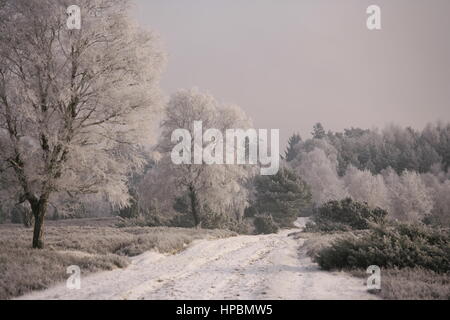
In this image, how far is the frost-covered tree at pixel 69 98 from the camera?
12227 millimetres

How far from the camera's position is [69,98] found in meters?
12.1

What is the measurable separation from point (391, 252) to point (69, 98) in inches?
465

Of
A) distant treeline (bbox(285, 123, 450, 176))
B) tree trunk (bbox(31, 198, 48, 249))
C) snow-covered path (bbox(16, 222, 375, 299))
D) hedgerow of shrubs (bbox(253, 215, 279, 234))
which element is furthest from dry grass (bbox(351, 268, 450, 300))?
distant treeline (bbox(285, 123, 450, 176))

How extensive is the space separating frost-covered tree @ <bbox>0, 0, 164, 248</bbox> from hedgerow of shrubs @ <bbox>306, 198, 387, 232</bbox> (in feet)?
59.5

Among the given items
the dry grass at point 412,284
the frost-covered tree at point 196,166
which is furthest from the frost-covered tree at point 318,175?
the dry grass at point 412,284

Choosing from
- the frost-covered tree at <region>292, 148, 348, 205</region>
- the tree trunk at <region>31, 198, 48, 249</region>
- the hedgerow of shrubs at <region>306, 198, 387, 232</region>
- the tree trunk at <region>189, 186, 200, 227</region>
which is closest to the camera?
the tree trunk at <region>31, 198, 48, 249</region>

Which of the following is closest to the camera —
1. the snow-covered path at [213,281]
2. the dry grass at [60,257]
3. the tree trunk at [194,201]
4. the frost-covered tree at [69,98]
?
the snow-covered path at [213,281]

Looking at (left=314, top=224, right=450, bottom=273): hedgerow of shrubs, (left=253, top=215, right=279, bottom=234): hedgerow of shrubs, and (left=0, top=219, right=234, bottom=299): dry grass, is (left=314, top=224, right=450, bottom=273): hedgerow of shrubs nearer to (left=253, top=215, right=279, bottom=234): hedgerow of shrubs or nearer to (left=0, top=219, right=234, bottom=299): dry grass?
(left=0, top=219, right=234, bottom=299): dry grass

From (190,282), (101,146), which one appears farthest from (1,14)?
(190,282)

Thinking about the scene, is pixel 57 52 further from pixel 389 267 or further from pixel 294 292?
pixel 389 267

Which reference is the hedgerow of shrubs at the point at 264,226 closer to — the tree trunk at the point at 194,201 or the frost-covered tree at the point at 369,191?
the tree trunk at the point at 194,201

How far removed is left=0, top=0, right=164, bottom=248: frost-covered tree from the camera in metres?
12.2

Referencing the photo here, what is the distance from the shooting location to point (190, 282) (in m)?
9.04

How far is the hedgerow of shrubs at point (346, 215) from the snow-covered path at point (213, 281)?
14471 millimetres
